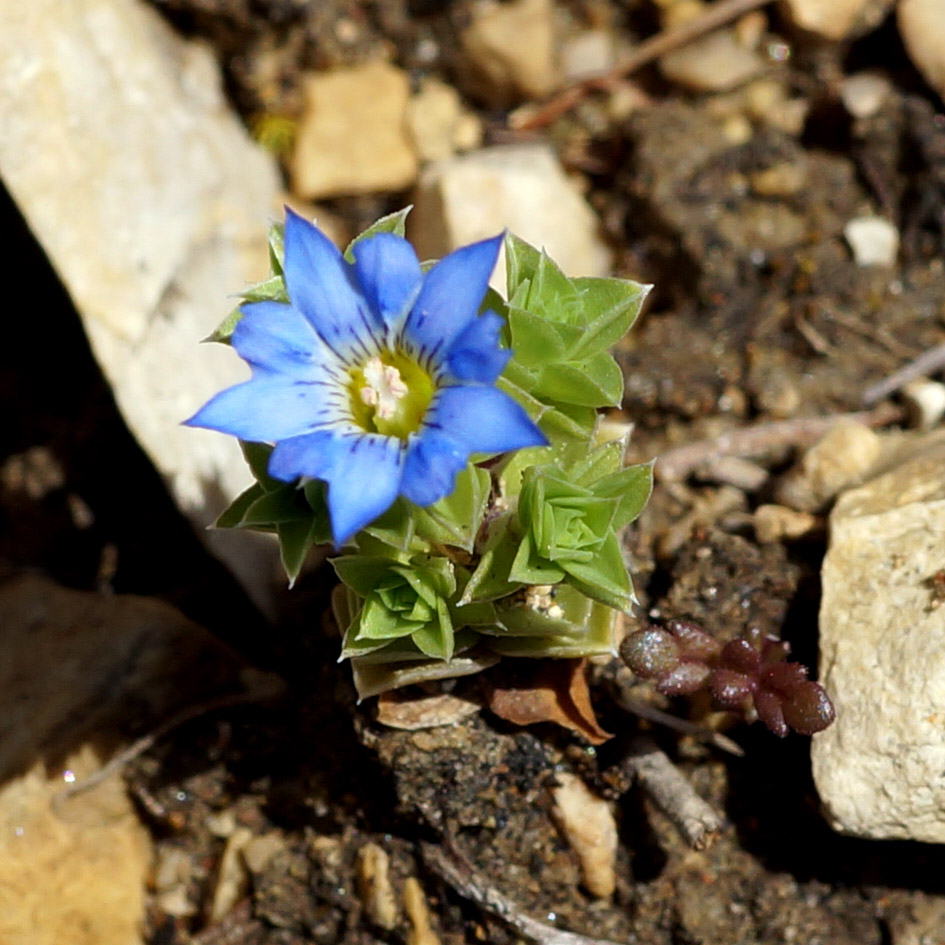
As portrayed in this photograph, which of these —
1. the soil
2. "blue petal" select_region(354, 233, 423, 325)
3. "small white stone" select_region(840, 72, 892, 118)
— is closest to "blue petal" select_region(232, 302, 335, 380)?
"blue petal" select_region(354, 233, 423, 325)

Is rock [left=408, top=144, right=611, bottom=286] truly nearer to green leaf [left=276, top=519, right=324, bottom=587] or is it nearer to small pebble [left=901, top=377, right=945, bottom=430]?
small pebble [left=901, top=377, right=945, bottom=430]

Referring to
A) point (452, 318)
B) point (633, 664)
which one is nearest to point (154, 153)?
point (452, 318)

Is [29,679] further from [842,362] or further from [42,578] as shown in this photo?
[842,362]

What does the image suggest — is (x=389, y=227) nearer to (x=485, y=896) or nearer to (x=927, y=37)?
(x=485, y=896)

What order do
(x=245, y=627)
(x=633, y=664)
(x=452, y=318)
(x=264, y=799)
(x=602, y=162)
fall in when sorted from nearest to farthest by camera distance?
(x=452, y=318) < (x=633, y=664) < (x=264, y=799) < (x=245, y=627) < (x=602, y=162)

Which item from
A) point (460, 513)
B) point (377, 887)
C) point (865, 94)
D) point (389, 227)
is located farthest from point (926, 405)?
point (377, 887)

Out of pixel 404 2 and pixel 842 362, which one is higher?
pixel 404 2
